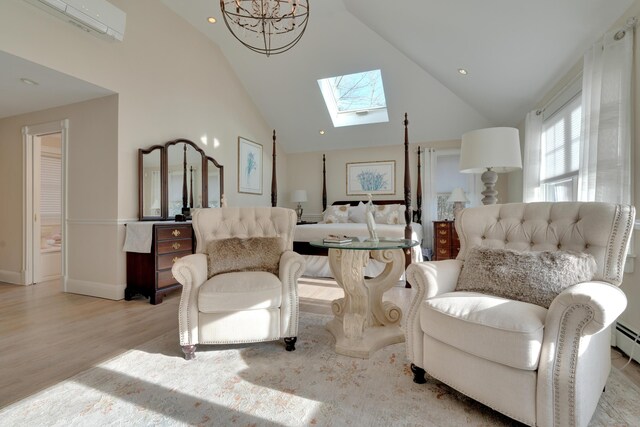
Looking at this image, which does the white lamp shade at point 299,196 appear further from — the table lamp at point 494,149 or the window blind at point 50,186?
the table lamp at point 494,149

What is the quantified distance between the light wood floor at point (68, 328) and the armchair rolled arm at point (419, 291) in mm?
1235

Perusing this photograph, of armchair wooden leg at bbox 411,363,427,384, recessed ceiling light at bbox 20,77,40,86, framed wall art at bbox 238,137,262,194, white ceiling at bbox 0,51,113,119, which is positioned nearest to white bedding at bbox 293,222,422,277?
framed wall art at bbox 238,137,262,194

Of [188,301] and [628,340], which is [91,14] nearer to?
[188,301]

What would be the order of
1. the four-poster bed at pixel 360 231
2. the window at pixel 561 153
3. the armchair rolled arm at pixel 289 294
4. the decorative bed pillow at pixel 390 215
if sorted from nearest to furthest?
the armchair rolled arm at pixel 289 294, the window at pixel 561 153, the four-poster bed at pixel 360 231, the decorative bed pillow at pixel 390 215

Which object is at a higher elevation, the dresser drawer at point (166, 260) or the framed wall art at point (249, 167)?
the framed wall art at point (249, 167)

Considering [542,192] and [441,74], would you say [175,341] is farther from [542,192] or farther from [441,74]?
[441,74]

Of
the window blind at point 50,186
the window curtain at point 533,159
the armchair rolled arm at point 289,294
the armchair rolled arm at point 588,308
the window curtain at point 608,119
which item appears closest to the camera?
the armchair rolled arm at point 588,308

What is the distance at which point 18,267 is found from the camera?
435cm

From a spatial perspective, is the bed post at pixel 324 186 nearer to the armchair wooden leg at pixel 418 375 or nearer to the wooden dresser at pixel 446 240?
the wooden dresser at pixel 446 240

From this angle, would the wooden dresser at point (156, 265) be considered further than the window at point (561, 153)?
Yes

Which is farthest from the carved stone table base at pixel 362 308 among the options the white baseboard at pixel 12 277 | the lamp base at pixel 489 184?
the white baseboard at pixel 12 277

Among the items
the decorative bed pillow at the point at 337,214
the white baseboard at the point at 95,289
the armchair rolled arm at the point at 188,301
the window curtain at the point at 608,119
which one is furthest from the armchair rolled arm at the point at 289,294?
the decorative bed pillow at the point at 337,214

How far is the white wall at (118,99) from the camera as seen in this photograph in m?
2.93

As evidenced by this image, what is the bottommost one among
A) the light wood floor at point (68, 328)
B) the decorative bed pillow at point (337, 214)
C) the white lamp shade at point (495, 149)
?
the light wood floor at point (68, 328)
